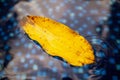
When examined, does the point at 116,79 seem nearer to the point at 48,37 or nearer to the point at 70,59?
Result: the point at 70,59

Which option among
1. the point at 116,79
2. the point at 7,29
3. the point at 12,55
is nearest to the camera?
the point at 116,79

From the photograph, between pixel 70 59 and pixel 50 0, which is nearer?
pixel 70 59

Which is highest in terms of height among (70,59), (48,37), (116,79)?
(48,37)

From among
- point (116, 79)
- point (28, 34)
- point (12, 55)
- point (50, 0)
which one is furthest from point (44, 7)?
point (116, 79)

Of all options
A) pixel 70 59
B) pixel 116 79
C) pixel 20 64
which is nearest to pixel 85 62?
pixel 70 59

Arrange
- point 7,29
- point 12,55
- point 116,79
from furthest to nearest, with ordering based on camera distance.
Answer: point 7,29 → point 12,55 → point 116,79

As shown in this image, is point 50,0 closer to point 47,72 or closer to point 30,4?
point 30,4

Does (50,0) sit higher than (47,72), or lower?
higher
